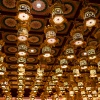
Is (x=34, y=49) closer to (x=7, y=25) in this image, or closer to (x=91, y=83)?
(x=7, y=25)

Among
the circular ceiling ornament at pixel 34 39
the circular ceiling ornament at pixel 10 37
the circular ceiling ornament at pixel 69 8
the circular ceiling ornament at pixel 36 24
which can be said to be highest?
the circular ceiling ornament at pixel 69 8

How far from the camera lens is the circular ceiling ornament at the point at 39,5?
734cm

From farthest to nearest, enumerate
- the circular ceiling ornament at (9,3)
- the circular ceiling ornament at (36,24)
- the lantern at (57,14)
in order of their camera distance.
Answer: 1. the circular ceiling ornament at (36,24)
2. the circular ceiling ornament at (9,3)
3. the lantern at (57,14)

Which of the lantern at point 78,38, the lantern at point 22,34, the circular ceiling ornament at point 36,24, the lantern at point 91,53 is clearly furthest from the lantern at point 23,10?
the lantern at point 91,53

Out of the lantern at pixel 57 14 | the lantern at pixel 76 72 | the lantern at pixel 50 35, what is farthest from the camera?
the lantern at pixel 76 72

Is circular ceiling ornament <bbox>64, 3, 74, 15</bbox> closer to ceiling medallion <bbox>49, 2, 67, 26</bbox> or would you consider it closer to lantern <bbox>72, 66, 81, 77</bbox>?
ceiling medallion <bbox>49, 2, 67, 26</bbox>

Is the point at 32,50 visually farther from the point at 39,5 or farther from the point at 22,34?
the point at 22,34

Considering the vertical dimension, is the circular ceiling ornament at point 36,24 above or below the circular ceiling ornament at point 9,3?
below

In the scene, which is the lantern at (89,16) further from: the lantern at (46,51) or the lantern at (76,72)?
the lantern at (76,72)

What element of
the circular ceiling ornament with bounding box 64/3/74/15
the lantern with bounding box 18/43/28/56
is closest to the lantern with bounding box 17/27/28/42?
the lantern with bounding box 18/43/28/56

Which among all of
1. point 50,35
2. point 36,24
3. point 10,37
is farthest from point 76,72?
point 50,35

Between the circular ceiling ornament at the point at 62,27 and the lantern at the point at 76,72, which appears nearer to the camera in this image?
the circular ceiling ornament at the point at 62,27

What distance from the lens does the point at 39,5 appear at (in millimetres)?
7480

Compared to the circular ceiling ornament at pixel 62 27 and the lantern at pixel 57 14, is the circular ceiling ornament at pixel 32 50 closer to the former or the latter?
the circular ceiling ornament at pixel 62 27
